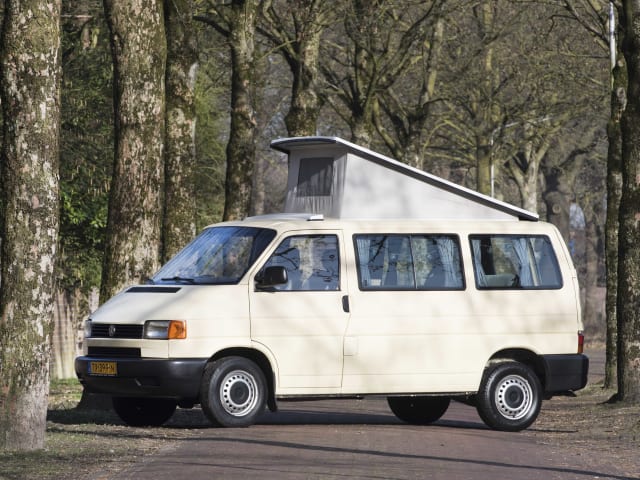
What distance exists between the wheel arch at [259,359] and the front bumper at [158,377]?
1.04 feet

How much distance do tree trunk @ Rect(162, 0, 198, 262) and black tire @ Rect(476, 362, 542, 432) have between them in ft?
18.5

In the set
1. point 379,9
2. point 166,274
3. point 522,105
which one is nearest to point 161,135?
point 166,274

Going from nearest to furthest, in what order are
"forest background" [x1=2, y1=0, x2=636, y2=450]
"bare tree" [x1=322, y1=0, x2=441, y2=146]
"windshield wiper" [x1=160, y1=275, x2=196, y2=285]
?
"windshield wiper" [x1=160, y1=275, x2=196, y2=285], "forest background" [x1=2, y1=0, x2=636, y2=450], "bare tree" [x1=322, y1=0, x2=441, y2=146]

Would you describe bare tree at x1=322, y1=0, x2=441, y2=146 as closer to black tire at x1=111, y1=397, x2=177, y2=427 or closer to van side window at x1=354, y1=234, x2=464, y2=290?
van side window at x1=354, y1=234, x2=464, y2=290

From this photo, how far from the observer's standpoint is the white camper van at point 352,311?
13758 mm

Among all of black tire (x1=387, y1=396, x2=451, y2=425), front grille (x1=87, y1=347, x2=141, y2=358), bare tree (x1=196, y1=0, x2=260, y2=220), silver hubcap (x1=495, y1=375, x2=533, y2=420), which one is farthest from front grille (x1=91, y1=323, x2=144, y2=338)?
bare tree (x1=196, y1=0, x2=260, y2=220)

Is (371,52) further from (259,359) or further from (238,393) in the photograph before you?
(238,393)

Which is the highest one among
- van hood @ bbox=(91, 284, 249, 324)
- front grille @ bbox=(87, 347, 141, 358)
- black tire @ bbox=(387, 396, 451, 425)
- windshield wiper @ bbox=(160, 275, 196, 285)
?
windshield wiper @ bbox=(160, 275, 196, 285)

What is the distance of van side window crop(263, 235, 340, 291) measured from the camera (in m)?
14.2

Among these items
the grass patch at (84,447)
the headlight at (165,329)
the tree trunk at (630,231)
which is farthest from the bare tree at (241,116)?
the headlight at (165,329)

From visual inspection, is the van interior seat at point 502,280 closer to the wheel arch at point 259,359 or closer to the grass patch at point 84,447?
the wheel arch at point 259,359

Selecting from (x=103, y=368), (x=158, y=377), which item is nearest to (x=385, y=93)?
(x=103, y=368)

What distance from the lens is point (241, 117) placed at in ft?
76.0

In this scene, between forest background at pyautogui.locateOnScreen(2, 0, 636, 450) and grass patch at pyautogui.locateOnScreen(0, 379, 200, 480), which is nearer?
grass patch at pyautogui.locateOnScreen(0, 379, 200, 480)
